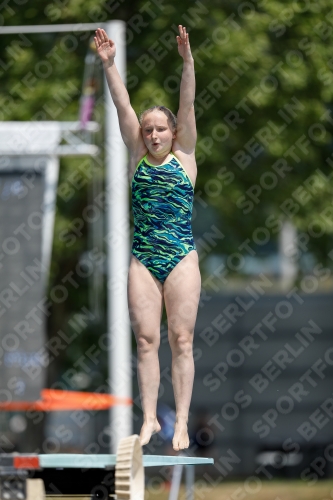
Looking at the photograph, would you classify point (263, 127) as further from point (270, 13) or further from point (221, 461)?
point (221, 461)

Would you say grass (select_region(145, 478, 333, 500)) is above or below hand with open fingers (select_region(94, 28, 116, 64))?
below

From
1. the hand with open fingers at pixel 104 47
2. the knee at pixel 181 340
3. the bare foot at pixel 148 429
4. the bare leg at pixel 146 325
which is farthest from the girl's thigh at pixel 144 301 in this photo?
the hand with open fingers at pixel 104 47

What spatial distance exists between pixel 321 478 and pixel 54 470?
1543 centimetres

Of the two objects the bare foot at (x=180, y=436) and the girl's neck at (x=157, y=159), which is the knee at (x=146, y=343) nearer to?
the bare foot at (x=180, y=436)

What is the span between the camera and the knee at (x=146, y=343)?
20.0 feet

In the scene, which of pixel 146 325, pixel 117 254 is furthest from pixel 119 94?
pixel 117 254

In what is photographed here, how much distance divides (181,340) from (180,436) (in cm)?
53

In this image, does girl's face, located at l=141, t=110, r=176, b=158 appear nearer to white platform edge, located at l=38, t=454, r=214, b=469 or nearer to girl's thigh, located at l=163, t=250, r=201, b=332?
girl's thigh, located at l=163, t=250, r=201, b=332

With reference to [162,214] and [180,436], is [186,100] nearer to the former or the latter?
[162,214]

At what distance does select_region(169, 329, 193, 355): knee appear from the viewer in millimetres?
6105

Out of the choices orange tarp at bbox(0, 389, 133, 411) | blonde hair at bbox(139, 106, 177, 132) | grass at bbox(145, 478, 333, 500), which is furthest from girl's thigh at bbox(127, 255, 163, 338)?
grass at bbox(145, 478, 333, 500)

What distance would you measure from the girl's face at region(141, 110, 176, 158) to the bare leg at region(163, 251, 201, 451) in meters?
0.61

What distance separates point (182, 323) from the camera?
6.08 m

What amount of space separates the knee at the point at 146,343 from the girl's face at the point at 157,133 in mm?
1016
